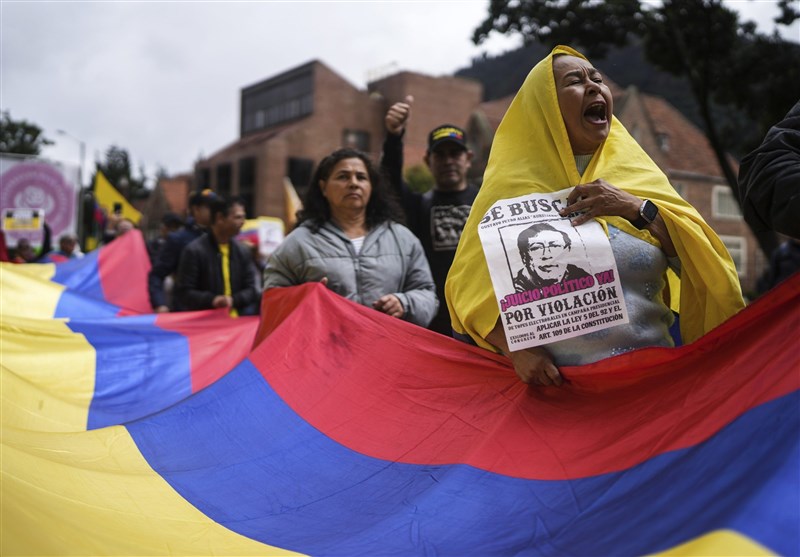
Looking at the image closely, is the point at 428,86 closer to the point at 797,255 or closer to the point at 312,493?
the point at 797,255

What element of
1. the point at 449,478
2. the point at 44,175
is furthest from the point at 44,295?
the point at 44,175

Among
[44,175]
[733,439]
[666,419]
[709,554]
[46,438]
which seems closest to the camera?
[709,554]

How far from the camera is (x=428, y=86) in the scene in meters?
45.5

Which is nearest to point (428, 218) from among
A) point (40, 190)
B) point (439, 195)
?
point (439, 195)

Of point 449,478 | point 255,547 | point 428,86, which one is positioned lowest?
point 255,547

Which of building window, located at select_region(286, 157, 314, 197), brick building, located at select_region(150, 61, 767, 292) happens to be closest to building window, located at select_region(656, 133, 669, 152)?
brick building, located at select_region(150, 61, 767, 292)

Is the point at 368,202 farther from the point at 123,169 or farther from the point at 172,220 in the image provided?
the point at 123,169

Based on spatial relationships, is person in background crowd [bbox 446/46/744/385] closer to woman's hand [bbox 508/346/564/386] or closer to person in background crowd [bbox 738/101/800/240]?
woman's hand [bbox 508/346/564/386]

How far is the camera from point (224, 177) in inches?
1897

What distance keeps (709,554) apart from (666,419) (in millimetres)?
605

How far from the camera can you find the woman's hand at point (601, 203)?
2178mm

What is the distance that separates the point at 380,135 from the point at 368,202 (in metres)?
42.3

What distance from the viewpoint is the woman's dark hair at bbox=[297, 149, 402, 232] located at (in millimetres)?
4051

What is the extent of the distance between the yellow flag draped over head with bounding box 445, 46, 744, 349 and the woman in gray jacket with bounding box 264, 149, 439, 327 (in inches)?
49.4
